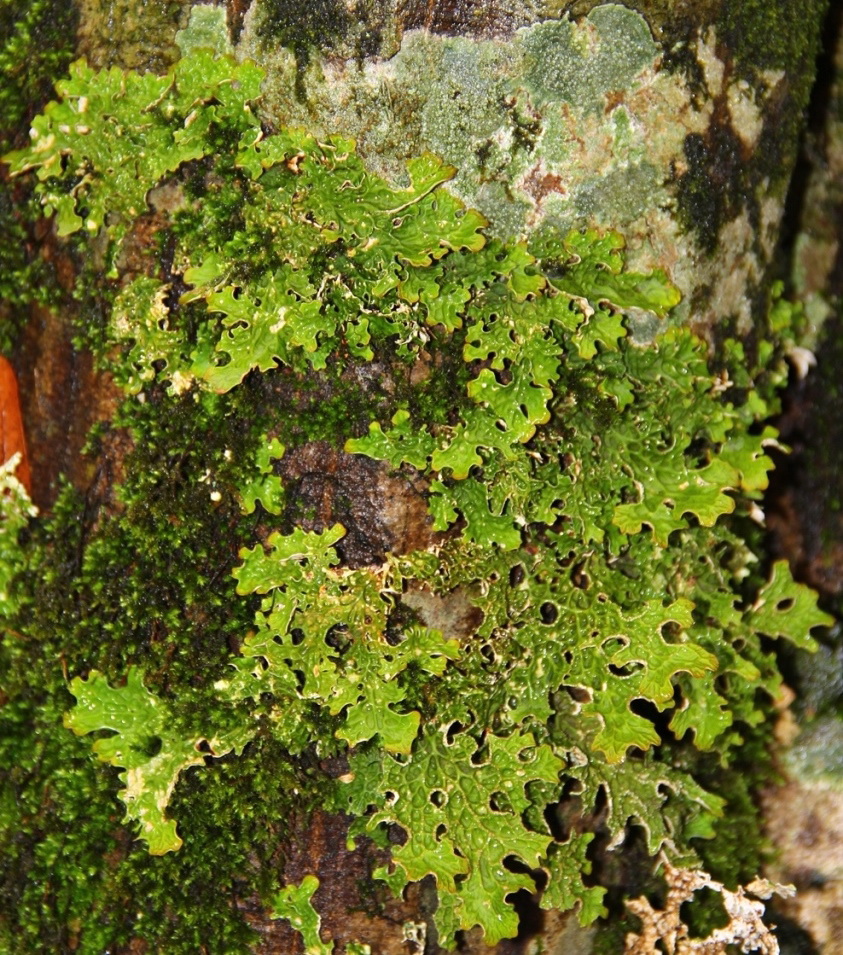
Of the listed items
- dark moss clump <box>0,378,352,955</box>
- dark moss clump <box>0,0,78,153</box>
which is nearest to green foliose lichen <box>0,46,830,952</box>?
dark moss clump <box>0,378,352,955</box>

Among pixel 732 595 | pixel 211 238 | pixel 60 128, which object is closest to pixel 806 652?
pixel 732 595

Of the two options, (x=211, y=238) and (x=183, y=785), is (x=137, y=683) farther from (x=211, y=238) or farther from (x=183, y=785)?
(x=211, y=238)

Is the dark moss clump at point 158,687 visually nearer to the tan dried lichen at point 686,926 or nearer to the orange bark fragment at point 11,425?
the orange bark fragment at point 11,425

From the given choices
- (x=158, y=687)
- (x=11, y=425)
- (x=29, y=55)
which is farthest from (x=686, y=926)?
(x=29, y=55)

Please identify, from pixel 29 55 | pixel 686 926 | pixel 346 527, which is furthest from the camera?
pixel 686 926

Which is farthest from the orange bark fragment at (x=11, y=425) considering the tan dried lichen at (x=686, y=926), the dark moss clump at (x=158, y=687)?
the tan dried lichen at (x=686, y=926)

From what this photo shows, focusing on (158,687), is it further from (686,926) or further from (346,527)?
(686,926)
